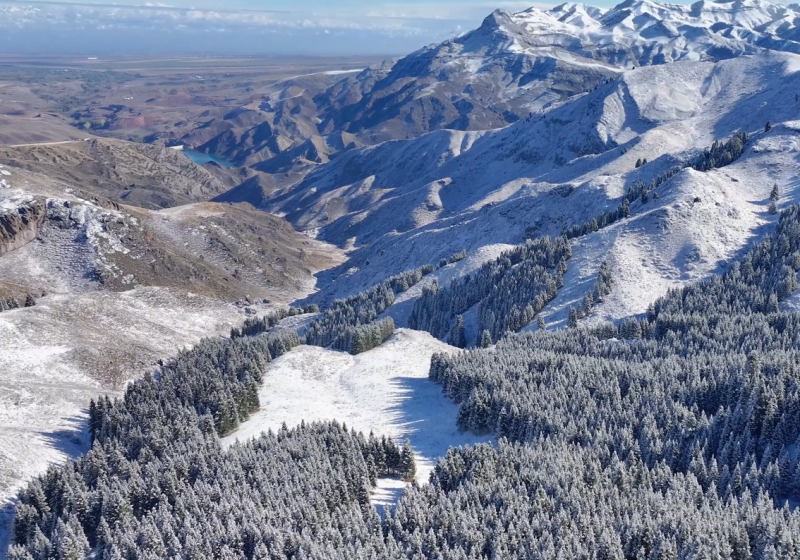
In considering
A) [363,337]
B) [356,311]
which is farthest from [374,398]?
[356,311]

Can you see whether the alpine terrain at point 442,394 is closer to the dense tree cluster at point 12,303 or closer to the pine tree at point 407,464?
the pine tree at point 407,464

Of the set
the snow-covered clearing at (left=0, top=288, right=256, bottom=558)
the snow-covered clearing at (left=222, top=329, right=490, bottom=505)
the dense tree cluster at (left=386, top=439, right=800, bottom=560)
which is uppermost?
the dense tree cluster at (left=386, top=439, right=800, bottom=560)

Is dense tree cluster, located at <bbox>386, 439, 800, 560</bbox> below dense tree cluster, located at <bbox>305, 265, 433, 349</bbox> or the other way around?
the other way around

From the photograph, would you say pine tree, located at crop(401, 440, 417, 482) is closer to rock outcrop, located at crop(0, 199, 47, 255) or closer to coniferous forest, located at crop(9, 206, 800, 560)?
coniferous forest, located at crop(9, 206, 800, 560)

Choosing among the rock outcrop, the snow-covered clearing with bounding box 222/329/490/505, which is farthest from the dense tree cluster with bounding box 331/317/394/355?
the rock outcrop

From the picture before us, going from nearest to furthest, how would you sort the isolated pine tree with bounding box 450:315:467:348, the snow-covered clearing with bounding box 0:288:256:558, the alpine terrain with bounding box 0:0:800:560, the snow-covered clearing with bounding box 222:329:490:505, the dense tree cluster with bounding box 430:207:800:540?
the alpine terrain with bounding box 0:0:800:560, the dense tree cluster with bounding box 430:207:800:540, the snow-covered clearing with bounding box 222:329:490:505, the snow-covered clearing with bounding box 0:288:256:558, the isolated pine tree with bounding box 450:315:467:348

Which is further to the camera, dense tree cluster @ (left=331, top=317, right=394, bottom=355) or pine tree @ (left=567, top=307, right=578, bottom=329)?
pine tree @ (left=567, top=307, right=578, bottom=329)

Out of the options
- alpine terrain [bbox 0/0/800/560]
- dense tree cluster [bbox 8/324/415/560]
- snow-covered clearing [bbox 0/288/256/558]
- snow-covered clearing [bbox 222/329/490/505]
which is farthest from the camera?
snow-covered clearing [bbox 0/288/256/558]

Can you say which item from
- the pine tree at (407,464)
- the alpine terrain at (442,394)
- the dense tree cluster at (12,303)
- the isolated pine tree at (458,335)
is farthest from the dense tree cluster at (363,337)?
the dense tree cluster at (12,303)
